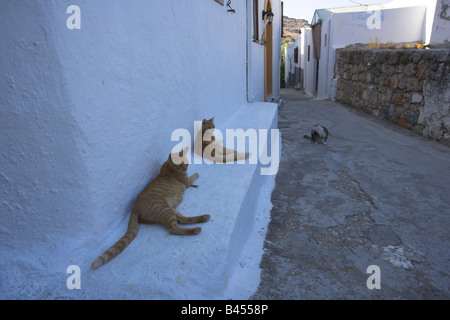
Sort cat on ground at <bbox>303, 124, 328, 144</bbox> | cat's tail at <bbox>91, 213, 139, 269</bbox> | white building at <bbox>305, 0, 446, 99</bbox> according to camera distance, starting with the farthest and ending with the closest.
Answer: white building at <bbox>305, 0, 446, 99</bbox>
cat on ground at <bbox>303, 124, 328, 144</bbox>
cat's tail at <bbox>91, 213, 139, 269</bbox>

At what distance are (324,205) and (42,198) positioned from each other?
7.95 feet

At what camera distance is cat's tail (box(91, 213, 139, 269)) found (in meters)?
1.45

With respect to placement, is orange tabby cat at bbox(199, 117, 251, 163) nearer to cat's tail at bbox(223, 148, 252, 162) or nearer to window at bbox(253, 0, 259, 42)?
cat's tail at bbox(223, 148, 252, 162)

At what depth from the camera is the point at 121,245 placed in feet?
5.10

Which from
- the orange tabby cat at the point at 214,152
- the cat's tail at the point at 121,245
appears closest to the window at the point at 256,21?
the orange tabby cat at the point at 214,152

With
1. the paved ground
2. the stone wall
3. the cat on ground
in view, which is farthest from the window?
the paved ground

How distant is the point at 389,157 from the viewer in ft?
13.6

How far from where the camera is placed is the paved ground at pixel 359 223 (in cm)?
183

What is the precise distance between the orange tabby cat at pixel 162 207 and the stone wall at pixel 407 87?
4.74 m

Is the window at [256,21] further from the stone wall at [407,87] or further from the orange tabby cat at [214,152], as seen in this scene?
the orange tabby cat at [214,152]
